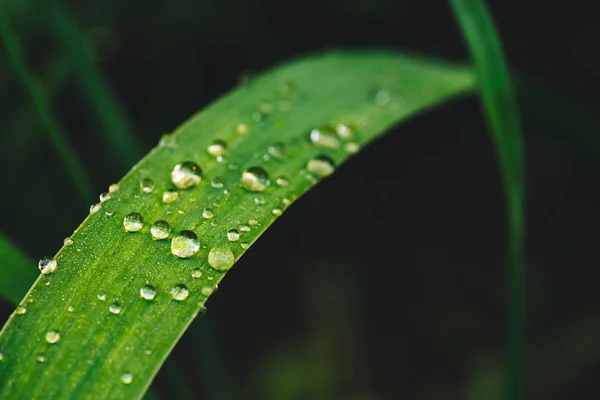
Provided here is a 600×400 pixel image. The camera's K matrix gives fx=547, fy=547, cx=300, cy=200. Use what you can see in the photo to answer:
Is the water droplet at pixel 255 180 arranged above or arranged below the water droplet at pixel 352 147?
below

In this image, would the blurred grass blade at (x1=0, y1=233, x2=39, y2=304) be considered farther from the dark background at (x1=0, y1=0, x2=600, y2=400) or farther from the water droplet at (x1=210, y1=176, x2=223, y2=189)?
the dark background at (x1=0, y1=0, x2=600, y2=400)

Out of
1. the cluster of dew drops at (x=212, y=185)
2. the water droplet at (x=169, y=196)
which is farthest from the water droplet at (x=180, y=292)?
the water droplet at (x=169, y=196)

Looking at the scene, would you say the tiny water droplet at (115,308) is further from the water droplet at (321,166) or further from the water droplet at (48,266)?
the water droplet at (321,166)

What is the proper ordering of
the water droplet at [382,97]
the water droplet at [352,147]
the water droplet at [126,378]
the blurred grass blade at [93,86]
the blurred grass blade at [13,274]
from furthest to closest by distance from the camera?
the blurred grass blade at [93,86], the water droplet at [382,97], the water droplet at [352,147], the blurred grass blade at [13,274], the water droplet at [126,378]

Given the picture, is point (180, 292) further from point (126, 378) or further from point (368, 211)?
point (368, 211)

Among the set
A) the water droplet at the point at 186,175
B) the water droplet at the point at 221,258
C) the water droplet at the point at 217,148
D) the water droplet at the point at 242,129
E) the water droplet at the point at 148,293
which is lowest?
the water droplet at the point at 148,293

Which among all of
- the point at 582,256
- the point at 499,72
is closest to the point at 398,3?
the point at 499,72

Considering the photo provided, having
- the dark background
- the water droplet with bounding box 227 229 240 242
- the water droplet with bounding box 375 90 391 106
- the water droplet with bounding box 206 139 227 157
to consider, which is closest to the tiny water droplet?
the water droplet with bounding box 227 229 240 242
